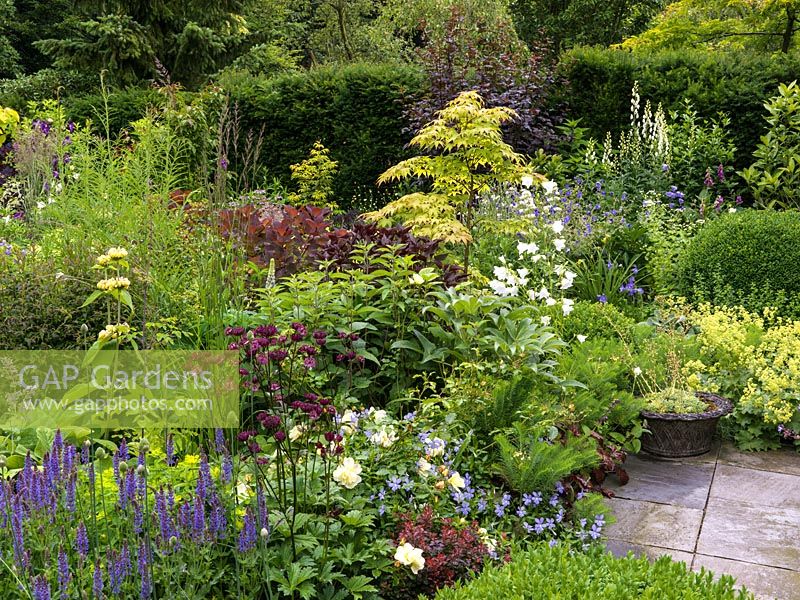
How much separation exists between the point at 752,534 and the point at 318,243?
270 centimetres

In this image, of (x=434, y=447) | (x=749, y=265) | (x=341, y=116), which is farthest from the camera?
(x=341, y=116)

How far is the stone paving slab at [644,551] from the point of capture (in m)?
3.14

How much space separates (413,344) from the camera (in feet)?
12.7

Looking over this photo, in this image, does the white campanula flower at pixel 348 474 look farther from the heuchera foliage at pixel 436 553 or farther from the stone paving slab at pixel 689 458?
the stone paving slab at pixel 689 458

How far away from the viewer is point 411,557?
8.21 ft

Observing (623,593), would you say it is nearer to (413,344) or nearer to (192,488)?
(192,488)

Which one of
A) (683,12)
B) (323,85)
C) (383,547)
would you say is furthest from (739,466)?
(683,12)

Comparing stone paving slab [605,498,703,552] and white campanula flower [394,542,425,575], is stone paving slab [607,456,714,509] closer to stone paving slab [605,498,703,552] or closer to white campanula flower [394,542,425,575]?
stone paving slab [605,498,703,552]

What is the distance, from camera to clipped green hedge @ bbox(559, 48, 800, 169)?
842 cm

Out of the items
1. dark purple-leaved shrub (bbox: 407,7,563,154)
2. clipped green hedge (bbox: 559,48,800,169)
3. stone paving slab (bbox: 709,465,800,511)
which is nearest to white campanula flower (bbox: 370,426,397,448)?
stone paving slab (bbox: 709,465,800,511)

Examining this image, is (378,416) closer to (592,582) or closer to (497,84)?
(592,582)

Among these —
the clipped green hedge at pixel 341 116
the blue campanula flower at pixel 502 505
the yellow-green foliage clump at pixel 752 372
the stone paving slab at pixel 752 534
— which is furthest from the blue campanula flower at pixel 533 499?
the clipped green hedge at pixel 341 116

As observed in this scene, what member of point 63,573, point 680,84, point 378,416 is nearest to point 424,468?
point 378,416

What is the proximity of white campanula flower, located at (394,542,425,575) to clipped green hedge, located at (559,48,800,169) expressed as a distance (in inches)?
286
